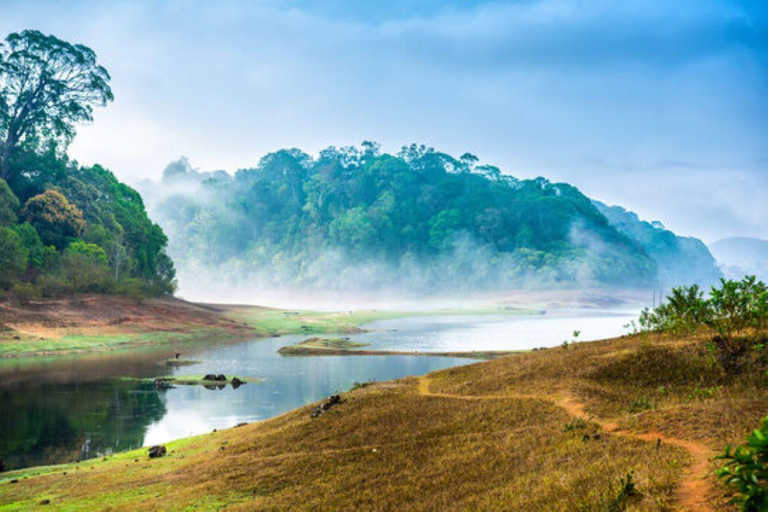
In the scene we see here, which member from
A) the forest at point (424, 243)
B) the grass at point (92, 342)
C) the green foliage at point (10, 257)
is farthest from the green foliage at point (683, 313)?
the forest at point (424, 243)

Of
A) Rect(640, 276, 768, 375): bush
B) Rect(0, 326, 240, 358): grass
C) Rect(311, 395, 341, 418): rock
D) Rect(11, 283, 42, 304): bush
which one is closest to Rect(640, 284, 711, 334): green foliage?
Rect(640, 276, 768, 375): bush

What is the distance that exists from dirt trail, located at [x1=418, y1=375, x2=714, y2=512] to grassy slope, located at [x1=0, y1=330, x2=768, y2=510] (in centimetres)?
3

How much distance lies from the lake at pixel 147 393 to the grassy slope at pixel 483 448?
283 inches

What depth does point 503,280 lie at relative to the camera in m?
165

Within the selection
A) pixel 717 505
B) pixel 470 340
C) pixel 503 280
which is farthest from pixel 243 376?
pixel 503 280

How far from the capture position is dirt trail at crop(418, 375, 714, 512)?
21.7ft

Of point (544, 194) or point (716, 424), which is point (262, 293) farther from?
point (716, 424)

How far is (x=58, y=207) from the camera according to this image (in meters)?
70.4

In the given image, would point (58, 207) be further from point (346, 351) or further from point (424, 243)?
point (424, 243)

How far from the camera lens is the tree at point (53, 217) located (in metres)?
68.4

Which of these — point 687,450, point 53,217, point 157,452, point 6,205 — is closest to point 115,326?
point 53,217

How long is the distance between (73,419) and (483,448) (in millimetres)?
25388

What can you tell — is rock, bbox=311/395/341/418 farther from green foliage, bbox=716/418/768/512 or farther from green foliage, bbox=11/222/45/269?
green foliage, bbox=11/222/45/269

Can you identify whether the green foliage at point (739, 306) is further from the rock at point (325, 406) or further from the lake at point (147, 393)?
the lake at point (147, 393)
